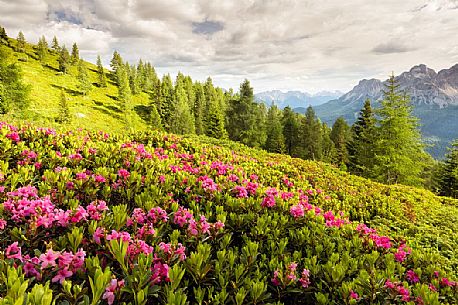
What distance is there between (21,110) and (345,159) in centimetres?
5487

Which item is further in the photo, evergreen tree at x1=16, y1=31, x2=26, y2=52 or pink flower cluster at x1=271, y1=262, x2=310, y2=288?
evergreen tree at x1=16, y1=31, x2=26, y2=52

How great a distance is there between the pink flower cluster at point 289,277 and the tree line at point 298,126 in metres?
24.7

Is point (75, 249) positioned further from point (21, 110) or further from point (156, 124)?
point (156, 124)

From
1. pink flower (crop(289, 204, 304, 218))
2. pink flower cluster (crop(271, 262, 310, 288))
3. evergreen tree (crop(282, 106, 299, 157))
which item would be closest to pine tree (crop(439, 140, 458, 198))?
evergreen tree (crop(282, 106, 299, 157))

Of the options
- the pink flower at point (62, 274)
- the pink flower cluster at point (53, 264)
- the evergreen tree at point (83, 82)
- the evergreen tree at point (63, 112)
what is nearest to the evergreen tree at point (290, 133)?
the evergreen tree at point (63, 112)

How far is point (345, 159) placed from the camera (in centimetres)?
5538

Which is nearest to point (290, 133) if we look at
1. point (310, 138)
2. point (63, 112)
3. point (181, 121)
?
point (310, 138)

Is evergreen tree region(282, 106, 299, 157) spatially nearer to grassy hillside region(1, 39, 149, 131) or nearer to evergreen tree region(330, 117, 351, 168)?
evergreen tree region(330, 117, 351, 168)

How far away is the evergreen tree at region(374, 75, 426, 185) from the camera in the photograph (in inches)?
961

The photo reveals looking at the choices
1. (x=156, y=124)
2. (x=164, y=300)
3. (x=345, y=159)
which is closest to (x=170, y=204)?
(x=164, y=300)

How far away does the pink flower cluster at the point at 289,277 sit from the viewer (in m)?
2.79

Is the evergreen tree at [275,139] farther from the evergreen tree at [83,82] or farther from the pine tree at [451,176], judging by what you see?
the evergreen tree at [83,82]

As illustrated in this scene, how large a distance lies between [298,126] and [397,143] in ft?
116

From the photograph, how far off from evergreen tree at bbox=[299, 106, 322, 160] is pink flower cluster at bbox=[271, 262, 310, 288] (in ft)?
178
